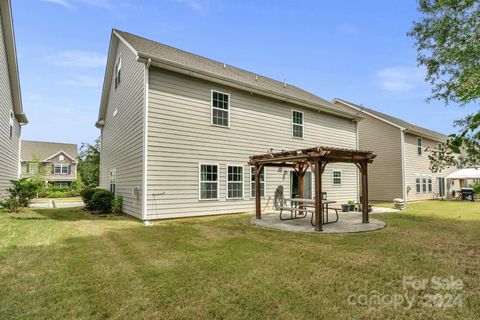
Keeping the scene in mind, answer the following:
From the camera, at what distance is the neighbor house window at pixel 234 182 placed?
Answer: 11.2 m

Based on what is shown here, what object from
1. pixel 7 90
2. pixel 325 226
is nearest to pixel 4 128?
pixel 7 90

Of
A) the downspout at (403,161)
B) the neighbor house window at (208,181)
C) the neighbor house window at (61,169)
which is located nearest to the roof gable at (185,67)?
the neighbor house window at (208,181)

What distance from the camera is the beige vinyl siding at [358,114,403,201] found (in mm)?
18953

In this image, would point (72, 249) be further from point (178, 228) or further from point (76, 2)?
point (76, 2)

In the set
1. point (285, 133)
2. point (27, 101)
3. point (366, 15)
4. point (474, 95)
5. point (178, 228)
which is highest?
point (366, 15)

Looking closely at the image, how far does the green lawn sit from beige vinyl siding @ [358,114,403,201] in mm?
12606

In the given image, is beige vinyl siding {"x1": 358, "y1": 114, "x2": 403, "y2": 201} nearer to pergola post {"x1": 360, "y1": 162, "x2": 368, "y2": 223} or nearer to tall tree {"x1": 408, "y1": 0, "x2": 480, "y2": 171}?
tall tree {"x1": 408, "y1": 0, "x2": 480, "y2": 171}

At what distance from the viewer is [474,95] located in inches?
Answer: 44.6

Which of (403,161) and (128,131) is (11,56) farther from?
(403,161)

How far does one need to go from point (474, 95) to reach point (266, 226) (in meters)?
7.42

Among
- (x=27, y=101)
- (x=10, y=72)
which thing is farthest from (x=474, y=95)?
(x=27, y=101)

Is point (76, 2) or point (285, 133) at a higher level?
point (76, 2)

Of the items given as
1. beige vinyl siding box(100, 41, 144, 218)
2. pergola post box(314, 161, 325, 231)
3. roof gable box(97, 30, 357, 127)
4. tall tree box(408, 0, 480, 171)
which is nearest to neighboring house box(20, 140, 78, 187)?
roof gable box(97, 30, 357, 127)

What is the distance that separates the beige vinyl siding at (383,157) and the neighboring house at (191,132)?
7162 millimetres
